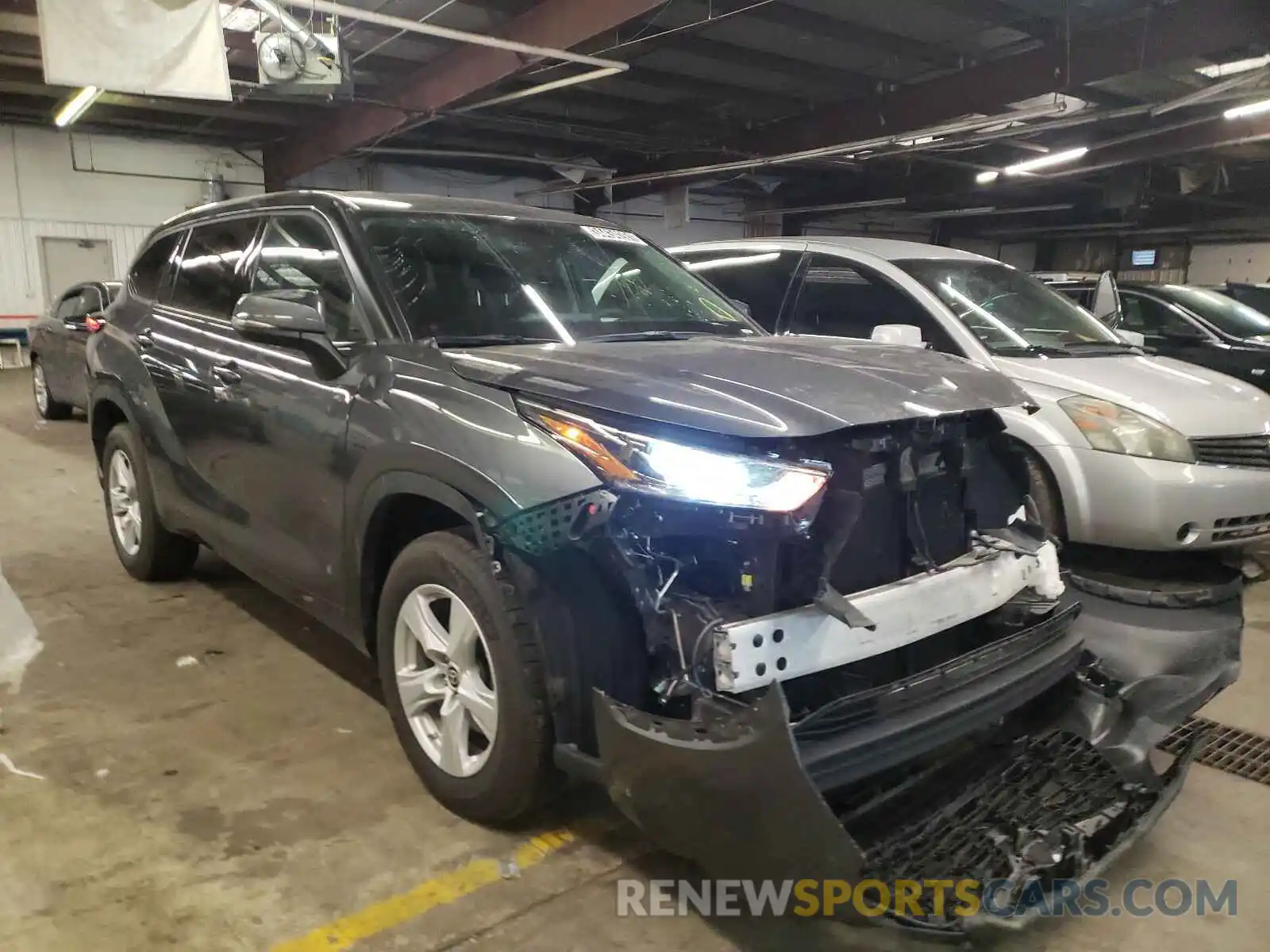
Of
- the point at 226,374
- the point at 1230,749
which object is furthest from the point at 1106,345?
the point at 226,374

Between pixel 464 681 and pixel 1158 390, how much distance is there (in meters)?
3.51

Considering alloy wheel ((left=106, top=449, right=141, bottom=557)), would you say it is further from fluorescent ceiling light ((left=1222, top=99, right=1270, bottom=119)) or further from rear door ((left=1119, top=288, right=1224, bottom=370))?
fluorescent ceiling light ((left=1222, top=99, right=1270, bottom=119))

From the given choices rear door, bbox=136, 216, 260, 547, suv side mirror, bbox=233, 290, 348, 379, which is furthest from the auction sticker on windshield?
rear door, bbox=136, 216, 260, 547

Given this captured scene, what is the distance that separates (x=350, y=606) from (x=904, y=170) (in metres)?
14.1

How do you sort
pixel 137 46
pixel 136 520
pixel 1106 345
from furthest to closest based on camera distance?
pixel 137 46, pixel 1106 345, pixel 136 520

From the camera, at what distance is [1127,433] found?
3.89 meters

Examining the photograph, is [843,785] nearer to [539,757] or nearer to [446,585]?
[539,757]

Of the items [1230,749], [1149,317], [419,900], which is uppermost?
[1149,317]

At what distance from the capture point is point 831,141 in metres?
11.2

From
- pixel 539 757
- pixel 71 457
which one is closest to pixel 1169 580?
pixel 539 757

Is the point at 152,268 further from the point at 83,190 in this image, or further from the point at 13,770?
the point at 83,190

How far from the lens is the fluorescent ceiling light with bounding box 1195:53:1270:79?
8.36 metres

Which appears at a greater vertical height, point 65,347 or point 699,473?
point 65,347

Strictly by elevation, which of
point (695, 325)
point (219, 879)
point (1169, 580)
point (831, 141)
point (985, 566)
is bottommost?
point (219, 879)
